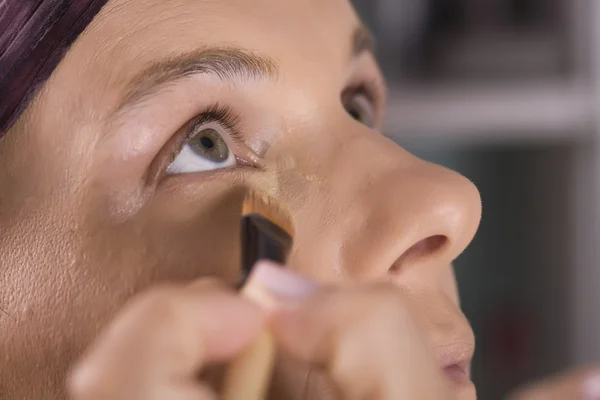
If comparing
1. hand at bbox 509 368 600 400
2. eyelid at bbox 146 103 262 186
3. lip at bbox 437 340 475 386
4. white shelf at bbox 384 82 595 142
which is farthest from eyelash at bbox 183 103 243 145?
white shelf at bbox 384 82 595 142

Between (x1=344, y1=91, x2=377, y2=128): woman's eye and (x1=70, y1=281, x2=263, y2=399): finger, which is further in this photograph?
(x1=344, y1=91, x2=377, y2=128): woman's eye

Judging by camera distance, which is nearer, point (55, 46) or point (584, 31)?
point (55, 46)

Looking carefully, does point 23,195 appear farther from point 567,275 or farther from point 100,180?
point 567,275

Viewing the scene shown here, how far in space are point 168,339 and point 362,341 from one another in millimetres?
93

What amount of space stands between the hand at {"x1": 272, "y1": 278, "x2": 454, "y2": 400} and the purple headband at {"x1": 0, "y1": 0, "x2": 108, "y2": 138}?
256mm

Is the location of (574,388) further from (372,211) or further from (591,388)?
(372,211)

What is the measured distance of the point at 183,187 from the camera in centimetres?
54

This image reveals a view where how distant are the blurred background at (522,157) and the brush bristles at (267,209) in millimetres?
1029

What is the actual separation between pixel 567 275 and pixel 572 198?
0.15 m

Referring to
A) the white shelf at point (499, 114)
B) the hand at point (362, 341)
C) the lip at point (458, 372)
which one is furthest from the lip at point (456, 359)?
the white shelf at point (499, 114)

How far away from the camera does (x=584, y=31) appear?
1.57 meters

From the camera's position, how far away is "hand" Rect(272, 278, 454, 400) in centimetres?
38

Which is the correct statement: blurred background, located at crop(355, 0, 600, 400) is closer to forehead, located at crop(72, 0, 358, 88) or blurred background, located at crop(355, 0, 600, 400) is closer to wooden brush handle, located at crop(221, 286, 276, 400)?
forehead, located at crop(72, 0, 358, 88)

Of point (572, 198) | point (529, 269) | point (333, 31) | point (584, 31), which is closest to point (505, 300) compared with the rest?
point (529, 269)
